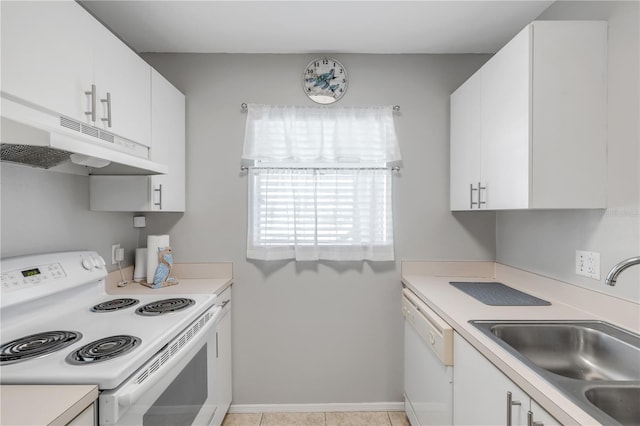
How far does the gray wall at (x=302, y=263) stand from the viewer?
2287 mm

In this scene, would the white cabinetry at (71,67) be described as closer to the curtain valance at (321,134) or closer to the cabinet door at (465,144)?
the curtain valance at (321,134)

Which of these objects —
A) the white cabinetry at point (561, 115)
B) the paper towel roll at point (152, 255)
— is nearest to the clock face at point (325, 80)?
the white cabinetry at point (561, 115)

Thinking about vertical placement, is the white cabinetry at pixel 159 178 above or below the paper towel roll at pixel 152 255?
above

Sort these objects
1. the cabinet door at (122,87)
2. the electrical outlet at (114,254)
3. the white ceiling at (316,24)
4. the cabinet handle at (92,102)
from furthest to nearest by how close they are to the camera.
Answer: the electrical outlet at (114,254)
the white ceiling at (316,24)
the cabinet door at (122,87)
the cabinet handle at (92,102)

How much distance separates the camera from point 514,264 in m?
2.10

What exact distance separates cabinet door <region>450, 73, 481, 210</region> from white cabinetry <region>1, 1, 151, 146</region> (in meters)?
1.88

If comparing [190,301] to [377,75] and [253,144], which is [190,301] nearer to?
[253,144]

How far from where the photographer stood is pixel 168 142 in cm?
202

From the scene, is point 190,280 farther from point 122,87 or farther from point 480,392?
point 480,392

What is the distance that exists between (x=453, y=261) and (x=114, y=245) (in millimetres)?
2290

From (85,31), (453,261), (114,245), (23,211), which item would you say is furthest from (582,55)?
(114,245)

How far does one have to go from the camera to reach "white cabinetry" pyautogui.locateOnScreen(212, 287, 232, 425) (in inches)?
76.9

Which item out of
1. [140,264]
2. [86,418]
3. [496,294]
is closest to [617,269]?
[496,294]

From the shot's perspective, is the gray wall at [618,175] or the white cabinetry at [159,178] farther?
the white cabinetry at [159,178]
